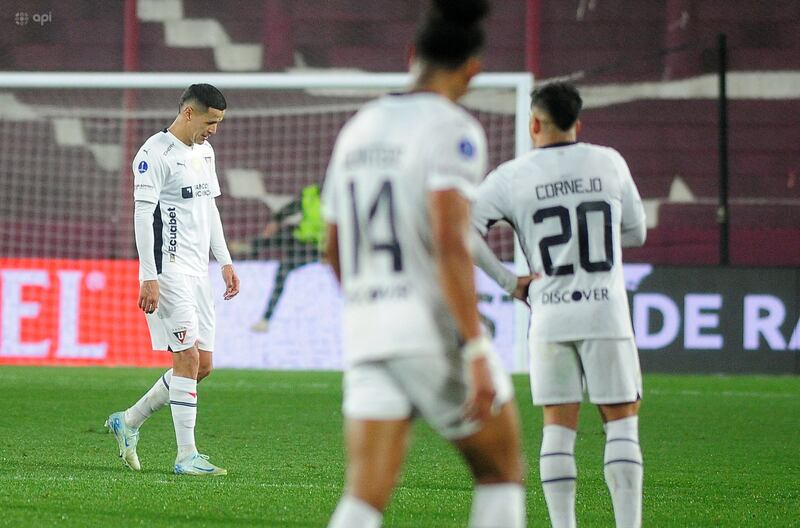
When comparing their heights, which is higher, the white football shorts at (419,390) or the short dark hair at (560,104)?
the short dark hair at (560,104)

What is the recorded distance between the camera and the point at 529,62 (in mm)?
18922

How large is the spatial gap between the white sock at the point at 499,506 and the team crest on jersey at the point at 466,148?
692 millimetres

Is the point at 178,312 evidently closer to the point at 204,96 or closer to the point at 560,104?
the point at 204,96

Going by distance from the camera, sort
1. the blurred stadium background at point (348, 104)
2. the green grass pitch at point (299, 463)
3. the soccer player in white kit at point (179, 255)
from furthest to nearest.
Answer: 1. the blurred stadium background at point (348, 104)
2. the soccer player in white kit at point (179, 255)
3. the green grass pitch at point (299, 463)

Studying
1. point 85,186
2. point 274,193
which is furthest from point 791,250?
point 85,186

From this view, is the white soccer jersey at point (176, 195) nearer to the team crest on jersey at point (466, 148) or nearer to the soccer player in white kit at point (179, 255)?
the soccer player in white kit at point (179, 255)

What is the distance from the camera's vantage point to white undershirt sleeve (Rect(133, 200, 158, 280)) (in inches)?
239

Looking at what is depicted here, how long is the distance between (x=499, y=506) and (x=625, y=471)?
1.29m

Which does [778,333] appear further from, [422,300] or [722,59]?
[422,300]

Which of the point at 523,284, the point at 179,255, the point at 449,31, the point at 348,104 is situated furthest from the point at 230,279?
the point at 348,104

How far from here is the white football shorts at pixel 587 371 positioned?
412 centimetres

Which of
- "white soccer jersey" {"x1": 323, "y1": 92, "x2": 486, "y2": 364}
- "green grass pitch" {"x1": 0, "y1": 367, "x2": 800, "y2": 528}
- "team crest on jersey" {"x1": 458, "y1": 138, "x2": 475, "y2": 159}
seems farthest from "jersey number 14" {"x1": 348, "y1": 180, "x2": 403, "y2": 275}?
"green grass pitch" {"x1": 0, "y1": 367, "x2": 800, "y2": 528}

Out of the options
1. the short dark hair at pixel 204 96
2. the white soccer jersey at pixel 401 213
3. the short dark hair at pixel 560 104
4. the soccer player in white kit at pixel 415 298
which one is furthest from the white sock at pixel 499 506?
the short dark hair at pixel 204 96

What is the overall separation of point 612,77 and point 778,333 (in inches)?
280
